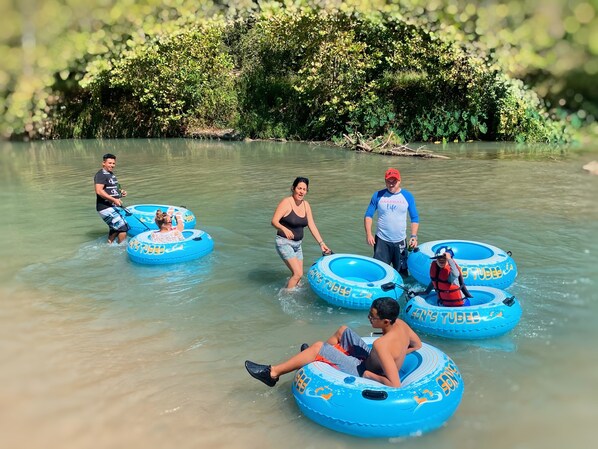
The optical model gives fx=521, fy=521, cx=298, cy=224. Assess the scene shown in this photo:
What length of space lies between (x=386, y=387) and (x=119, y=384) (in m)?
2.57

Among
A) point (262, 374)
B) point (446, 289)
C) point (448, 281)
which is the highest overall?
point (448, 281)

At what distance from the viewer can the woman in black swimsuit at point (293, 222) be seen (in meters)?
6.93

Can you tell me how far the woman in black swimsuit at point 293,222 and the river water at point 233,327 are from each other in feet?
1.89

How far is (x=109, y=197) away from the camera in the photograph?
30.7ft

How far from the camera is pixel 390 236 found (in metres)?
7.44

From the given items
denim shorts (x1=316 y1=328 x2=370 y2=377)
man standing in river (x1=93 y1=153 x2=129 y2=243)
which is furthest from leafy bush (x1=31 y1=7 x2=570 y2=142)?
denim shorts (x1=316 y1=328 x2=370 y2=377)

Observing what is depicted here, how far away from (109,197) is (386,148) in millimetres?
15298

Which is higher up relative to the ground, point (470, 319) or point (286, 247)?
point (286, 247)

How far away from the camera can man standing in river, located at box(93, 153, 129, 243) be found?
9.34 meters

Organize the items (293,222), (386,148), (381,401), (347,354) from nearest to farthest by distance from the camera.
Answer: (381,401), (347,354), (293,222), (386,148)

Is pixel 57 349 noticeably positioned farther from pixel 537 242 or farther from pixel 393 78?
pixel 393 78

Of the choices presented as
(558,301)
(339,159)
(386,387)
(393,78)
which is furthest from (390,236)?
(393,78)

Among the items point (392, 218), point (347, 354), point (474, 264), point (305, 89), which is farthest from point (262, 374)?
point (305, 89)

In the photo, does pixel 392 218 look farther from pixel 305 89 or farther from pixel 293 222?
pixel 305 89
